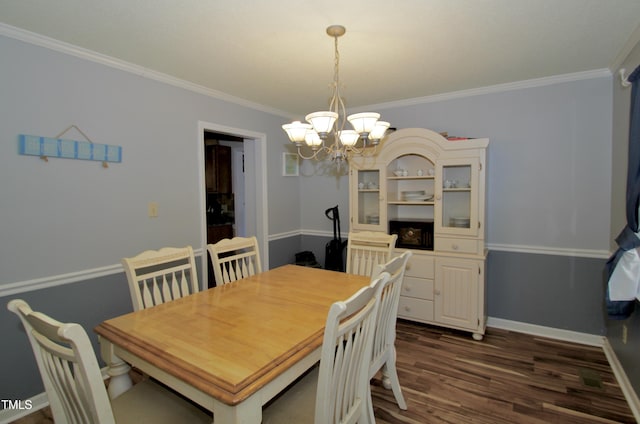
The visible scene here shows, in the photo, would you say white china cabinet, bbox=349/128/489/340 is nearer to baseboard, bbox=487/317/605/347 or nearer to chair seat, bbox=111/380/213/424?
baseboard, bbox=487/317/605/347

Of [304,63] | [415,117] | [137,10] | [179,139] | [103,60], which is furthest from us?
[415,117]

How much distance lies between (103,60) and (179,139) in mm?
776

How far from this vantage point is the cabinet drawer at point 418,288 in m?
3.18

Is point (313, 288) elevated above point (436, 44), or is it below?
below

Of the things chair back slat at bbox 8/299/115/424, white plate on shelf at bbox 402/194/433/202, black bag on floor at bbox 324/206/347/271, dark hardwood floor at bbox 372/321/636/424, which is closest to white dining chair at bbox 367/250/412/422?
dark hardwood floor at bbox 372/321/636/424

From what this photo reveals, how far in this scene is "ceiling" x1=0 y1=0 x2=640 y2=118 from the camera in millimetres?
1739

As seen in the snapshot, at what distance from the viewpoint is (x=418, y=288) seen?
324cm

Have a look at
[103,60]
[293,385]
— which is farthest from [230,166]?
[293,385]

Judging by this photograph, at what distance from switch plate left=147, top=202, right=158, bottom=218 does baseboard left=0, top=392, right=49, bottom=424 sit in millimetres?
1373

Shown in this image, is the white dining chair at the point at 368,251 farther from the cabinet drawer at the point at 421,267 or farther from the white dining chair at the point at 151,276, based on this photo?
the white dining chair at the point at 151,276

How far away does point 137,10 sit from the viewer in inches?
68.7

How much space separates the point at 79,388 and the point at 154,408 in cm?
45

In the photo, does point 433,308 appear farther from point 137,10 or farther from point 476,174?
point 137,10

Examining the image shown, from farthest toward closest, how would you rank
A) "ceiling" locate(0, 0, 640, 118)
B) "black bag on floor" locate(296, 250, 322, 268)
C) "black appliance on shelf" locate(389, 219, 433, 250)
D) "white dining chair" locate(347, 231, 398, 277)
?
"black bag on floor" locate(296, 250, 322, 268), "black appliance on shelf" locate(389, 219, 433, 250), "white dining chair" locate(347, 231, 398, 277), "ceiling" locate(0, 0, 640, 118)
